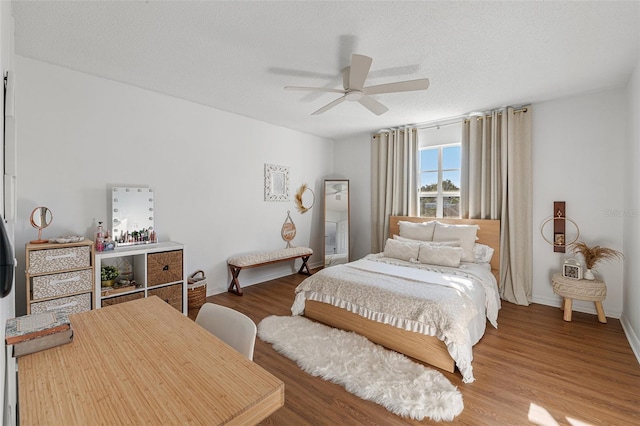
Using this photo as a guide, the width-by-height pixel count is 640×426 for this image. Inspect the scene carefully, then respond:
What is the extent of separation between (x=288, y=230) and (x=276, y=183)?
0.85 m

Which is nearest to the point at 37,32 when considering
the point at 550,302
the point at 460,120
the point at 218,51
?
the point at 218,51

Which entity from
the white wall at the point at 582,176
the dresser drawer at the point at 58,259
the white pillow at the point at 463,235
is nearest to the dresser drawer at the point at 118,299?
the dresser drawer at the point at 58,259

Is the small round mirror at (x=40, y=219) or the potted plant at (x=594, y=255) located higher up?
the small round mirror at (x=40, y=219)

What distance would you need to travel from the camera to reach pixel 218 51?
2.46 metres

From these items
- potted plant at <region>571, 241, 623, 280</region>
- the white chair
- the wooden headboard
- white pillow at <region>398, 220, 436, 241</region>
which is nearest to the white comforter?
the wooden headboard

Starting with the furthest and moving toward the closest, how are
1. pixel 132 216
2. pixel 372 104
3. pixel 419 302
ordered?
pixel 132 216 → pixel 372 104 → pixel 419 302

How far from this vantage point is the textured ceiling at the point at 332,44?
1.94m

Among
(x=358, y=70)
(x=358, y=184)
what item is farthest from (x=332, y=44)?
(x=358, y=184)

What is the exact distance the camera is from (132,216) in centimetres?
320

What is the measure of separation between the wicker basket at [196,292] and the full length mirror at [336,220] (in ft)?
7.48

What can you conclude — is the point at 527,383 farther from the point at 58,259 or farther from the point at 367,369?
the point at 58,259

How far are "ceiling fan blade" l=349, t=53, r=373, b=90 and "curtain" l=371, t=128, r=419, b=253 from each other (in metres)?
2.44

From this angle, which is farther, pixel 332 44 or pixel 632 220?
pixel 632 220

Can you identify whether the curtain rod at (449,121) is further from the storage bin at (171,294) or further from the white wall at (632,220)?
the storage bin at (171,294)
